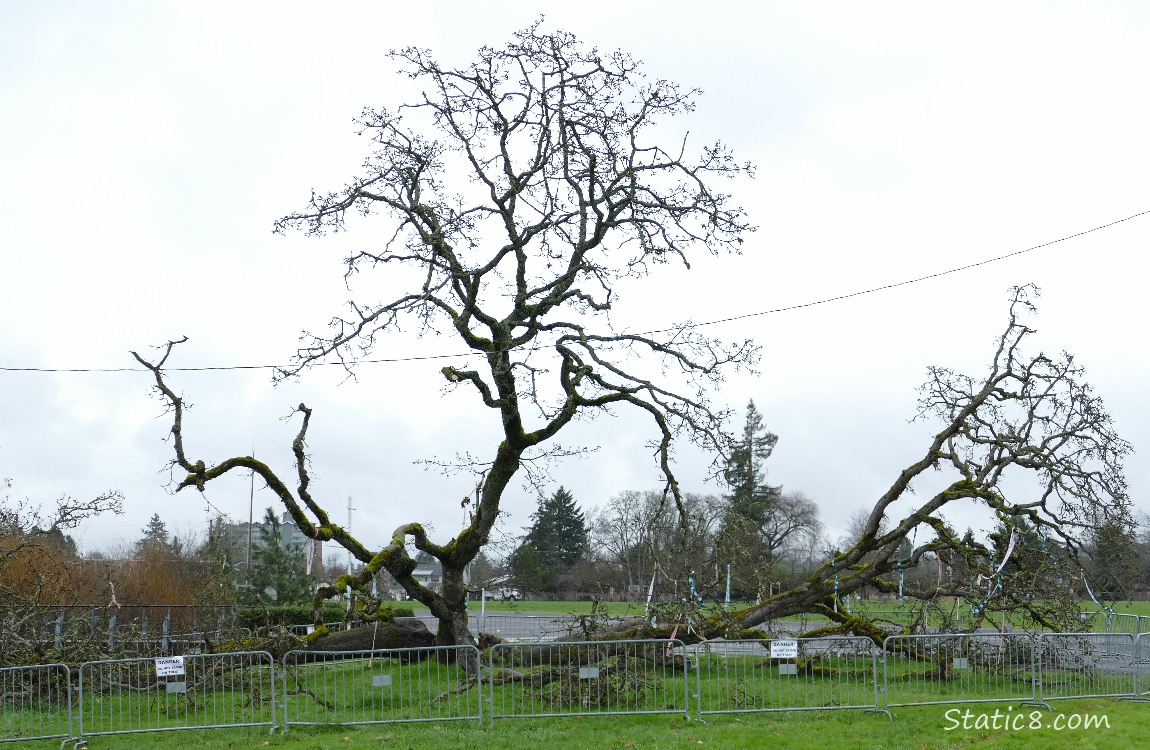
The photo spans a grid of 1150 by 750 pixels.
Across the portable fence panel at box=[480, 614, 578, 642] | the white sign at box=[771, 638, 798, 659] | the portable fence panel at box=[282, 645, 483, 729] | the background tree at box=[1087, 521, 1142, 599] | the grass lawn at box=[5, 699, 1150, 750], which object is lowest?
the portable fence panel at box=[480, 614, 578, 642]

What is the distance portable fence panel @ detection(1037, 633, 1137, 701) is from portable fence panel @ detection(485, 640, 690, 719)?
505 cm

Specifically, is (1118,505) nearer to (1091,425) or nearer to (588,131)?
(1091,425)

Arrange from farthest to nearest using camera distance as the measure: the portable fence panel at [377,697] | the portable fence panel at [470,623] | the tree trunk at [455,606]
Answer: the portable fence panel at [470,623] < the tree trunk at [455,606] < the portable fence panel at [377,697]

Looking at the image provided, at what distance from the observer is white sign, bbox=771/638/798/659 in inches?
512

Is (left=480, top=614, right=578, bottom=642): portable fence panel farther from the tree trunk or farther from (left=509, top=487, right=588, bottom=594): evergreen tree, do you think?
(left=509, top=487, right=588, bottom=594): evergreen tree

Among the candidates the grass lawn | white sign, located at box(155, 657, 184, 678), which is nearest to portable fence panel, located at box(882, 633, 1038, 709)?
the grass lawn

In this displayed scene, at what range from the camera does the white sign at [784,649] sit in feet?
42.7

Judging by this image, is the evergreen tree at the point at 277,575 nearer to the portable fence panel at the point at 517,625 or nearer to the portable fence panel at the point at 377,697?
the portable fence panel at the point at 517,625

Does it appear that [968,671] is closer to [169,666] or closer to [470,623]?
[169,666]

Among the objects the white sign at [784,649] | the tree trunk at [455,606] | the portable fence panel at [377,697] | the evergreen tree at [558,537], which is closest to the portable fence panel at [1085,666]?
the white sign at [784,649]

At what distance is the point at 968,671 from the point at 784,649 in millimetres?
2626

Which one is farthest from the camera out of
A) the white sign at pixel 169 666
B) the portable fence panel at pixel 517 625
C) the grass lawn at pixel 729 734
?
the portable fence panel at pixel 517 625

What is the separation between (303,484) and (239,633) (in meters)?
2.84

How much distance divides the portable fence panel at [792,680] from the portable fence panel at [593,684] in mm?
512
